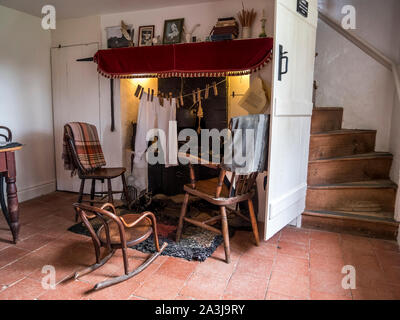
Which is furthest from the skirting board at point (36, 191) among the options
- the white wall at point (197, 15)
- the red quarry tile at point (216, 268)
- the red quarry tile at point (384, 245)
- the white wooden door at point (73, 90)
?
the red quarry tile at point (384, 245)

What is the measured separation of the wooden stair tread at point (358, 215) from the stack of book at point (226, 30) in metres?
1.89

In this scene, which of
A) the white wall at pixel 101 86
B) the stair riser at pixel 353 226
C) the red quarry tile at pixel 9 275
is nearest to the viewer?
the red quarry tile at pixel 9 275

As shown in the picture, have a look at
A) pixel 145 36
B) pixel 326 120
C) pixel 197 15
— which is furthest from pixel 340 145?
pixel 145 36

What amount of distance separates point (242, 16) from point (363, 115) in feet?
5.77

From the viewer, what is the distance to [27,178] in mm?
3789

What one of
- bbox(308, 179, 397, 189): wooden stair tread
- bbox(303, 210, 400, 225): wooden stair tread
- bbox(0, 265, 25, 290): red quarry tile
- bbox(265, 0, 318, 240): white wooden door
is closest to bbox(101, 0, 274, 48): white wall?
bbox(265, 0, 318, 240): white wooden door

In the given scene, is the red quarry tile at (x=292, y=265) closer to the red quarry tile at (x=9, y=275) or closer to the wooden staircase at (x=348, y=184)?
the wooden staircase at (x=348, y=184)

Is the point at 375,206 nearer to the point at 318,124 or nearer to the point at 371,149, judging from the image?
the point at 371,149

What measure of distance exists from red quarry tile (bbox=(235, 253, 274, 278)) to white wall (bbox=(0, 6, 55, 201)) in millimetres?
2916

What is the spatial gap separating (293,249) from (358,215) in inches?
30.4

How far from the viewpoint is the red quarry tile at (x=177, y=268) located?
208 centimetres

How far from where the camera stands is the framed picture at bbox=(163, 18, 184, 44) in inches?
126
